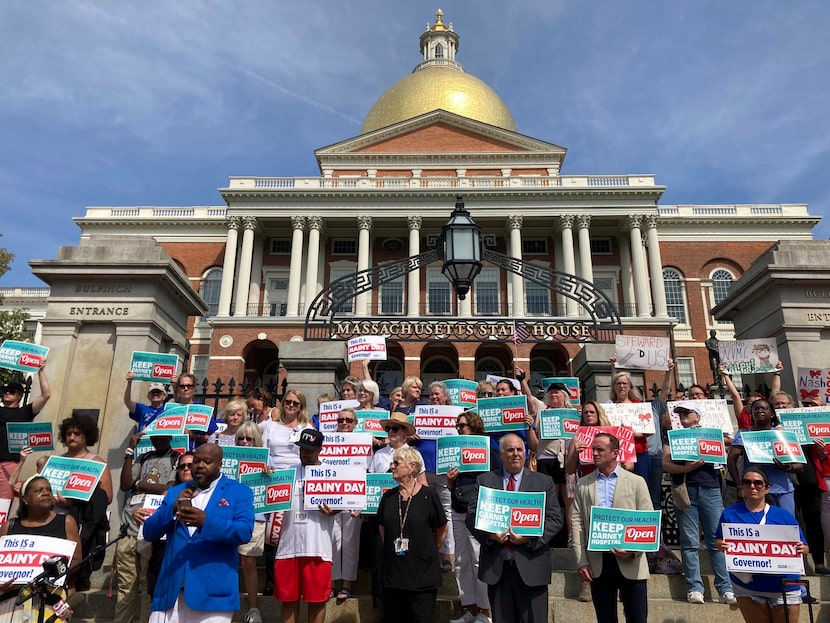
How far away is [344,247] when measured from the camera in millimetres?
44688

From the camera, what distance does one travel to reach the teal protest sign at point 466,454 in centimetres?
576

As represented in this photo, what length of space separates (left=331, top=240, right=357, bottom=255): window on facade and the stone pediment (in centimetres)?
747

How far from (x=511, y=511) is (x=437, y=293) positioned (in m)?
38.0

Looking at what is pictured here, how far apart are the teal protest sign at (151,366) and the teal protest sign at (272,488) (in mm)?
3105

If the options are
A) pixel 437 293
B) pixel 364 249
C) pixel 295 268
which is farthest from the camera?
pixel 437 293

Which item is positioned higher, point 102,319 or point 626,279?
point 626,279

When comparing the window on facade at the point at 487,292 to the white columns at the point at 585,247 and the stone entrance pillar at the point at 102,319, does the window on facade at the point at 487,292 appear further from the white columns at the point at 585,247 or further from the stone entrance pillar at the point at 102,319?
the stone entrance pillar at the point at 102,319

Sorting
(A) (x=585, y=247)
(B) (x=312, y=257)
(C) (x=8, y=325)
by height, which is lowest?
(C) (x=8, y=325)

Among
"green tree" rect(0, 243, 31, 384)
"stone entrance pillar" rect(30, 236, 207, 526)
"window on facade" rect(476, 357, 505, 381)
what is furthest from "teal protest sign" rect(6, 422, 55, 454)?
"window on facade" rect(476, 357, 505, 381)

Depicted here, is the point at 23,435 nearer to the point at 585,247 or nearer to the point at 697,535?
the point at 697,535

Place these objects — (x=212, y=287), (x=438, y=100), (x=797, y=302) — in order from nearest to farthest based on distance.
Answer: (x=797, y=302) → (x=212, y=287) → (x=438, y=100)

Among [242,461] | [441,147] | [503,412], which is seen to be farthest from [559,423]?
[441,147]

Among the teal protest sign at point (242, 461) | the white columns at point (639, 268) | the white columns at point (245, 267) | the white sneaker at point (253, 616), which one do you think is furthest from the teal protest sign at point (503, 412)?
the white columns at point (245, 267)

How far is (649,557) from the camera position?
20.9 feet
